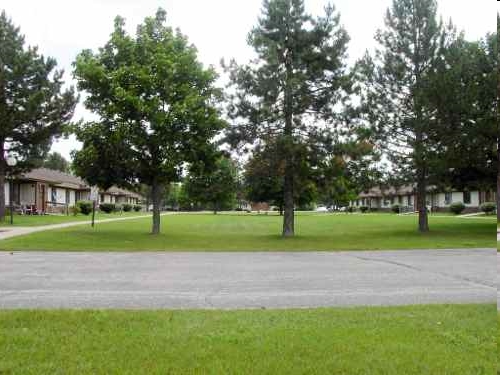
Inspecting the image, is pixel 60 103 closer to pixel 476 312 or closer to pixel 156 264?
pixel 156 264

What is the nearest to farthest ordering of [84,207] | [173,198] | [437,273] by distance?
[437,273], [84,207], [173,198]

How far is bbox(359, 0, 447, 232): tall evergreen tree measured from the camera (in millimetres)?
29234

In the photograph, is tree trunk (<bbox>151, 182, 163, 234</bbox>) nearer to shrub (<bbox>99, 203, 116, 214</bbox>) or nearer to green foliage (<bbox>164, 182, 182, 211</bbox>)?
shrub (<bbox>99, 203, 116, 214</bbox>)

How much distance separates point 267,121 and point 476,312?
62.8ft

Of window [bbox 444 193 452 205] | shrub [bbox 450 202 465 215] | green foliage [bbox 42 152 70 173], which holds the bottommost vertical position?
shrub [bbox 450 202 465 215]

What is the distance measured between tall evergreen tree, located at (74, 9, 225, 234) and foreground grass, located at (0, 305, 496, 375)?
17611 millimetres

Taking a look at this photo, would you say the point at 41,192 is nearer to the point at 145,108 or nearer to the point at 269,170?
the point at 145,108

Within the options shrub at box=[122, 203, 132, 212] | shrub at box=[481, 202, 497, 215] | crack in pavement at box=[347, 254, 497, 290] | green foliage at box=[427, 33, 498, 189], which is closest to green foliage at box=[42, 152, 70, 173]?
shrub at box=[122, 203, 132, 212]

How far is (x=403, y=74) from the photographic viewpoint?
29.7 m

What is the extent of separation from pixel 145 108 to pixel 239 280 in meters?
14.1

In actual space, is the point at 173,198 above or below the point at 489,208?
above

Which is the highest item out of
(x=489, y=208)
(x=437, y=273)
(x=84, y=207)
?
(x=84, y=207)

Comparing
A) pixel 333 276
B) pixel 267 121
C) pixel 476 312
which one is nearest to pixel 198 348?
pixel 476 312

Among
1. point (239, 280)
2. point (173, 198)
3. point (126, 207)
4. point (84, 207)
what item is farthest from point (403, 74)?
point (173, 198)
